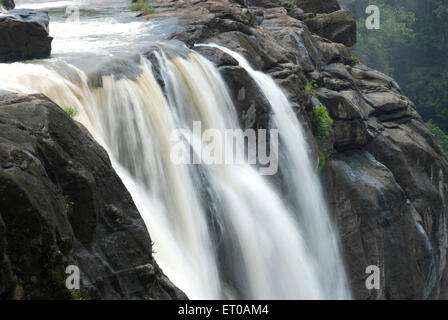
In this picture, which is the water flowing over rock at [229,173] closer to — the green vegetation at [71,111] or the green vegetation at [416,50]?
the green vegetation at [71,111]

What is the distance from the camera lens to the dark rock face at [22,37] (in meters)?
9.69

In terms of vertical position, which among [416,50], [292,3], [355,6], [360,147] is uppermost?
[292,3]

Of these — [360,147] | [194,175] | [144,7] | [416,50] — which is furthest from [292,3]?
[416,50]

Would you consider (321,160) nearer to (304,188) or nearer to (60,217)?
(304,188)

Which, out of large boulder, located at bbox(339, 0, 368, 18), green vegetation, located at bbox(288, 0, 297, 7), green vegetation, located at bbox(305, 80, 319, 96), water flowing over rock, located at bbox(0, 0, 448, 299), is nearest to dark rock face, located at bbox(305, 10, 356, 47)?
water flowing over rock, located at bbox(0, 0, 448, 299)

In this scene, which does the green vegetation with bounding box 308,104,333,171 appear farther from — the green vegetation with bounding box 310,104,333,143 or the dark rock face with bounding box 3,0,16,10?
the dark rock face with bounding box 3,0,16,10

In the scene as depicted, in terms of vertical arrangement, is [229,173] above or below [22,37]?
below

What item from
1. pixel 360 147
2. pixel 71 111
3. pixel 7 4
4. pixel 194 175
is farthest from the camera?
pixel 7 4

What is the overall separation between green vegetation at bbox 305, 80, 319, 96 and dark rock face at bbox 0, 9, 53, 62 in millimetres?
6315

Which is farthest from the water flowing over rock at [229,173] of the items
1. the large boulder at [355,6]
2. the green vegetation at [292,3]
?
the large boulder at [355,6]

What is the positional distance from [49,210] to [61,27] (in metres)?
10.6

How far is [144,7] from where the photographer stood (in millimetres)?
16672

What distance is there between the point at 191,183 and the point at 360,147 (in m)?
7.37

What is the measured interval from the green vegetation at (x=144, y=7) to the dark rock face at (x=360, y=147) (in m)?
0.65
